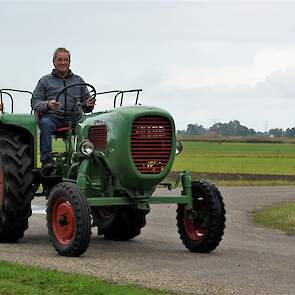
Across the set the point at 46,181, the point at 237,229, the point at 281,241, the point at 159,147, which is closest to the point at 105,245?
the point at 46,181

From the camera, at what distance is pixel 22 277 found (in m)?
8.20

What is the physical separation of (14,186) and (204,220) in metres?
2.62

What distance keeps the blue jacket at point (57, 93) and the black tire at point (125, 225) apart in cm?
171

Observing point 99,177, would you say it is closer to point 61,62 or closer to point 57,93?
point 57,93

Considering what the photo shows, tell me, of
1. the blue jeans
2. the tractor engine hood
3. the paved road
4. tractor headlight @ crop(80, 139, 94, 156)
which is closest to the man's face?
the blue jeans

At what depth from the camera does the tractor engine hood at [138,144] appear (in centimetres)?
1030

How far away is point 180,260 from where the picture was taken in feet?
33.9

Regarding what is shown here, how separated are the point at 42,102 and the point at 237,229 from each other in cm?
566

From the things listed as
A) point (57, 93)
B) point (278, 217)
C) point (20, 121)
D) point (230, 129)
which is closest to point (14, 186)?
point (20, 121)

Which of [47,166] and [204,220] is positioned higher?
[47,166]

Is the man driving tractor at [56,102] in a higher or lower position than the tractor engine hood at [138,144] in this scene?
higher

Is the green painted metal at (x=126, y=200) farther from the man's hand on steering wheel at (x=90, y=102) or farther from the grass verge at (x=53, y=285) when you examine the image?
the grass verge at (x=53, y=285)

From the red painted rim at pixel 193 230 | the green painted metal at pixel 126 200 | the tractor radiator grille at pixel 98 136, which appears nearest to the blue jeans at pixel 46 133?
the tractor radiator grille at pixel 98 136

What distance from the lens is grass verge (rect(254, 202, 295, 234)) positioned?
16.3 metres
